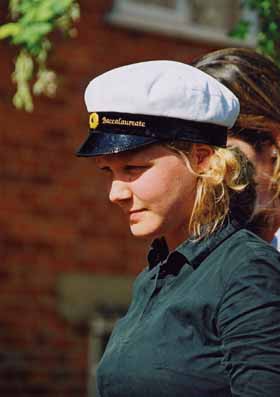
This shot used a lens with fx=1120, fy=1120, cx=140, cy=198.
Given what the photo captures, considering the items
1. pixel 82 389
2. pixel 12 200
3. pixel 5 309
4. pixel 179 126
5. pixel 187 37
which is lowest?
pixel 82 389

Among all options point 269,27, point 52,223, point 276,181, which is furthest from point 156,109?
point 52,223

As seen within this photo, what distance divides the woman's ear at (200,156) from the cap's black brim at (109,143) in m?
0.09

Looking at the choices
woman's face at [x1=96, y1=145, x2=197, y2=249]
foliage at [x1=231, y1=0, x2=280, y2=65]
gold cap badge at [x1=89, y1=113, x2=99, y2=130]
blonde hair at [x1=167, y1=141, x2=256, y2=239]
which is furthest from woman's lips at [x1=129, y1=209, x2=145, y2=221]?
foliage at [x1=231, y1=0, x2=280, y2=65]

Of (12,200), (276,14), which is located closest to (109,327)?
(12,200)

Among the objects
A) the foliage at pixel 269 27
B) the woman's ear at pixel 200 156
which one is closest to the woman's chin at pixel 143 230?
the woman's ear at pixel 200 156

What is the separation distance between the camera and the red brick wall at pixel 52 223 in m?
8.10

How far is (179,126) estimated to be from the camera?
2344mm

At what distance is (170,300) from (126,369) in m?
0.17

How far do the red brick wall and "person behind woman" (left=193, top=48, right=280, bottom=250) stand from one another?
15.9 feet

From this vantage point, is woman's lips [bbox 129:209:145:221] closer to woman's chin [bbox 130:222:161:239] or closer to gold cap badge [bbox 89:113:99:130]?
woman's chin [bbox 130:222:161:239]

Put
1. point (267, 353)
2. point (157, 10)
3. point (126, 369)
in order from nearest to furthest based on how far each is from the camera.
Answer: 1. point (267, 353)
2. point (126, 369)
3. point (157, 10)

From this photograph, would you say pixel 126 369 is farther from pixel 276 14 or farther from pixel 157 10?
pixel 157 10

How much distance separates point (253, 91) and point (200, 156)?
743 millimetres

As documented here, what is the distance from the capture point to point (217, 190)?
234 cm
